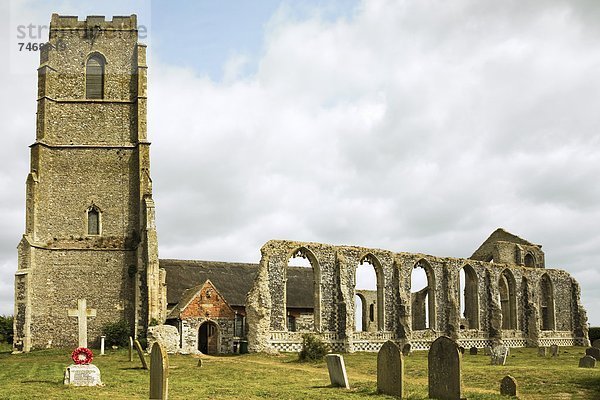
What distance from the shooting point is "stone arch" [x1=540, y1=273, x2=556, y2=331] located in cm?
4594

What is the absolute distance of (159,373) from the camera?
1278 centimetres

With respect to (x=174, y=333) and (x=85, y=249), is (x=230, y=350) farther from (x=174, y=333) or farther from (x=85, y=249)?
(x=85, y=249)

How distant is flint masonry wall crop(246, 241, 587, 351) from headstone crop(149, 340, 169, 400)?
1768cm

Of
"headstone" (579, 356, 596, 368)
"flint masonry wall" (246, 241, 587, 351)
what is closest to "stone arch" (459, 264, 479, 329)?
"flint masonry wall" (246, 241, 587, 351)

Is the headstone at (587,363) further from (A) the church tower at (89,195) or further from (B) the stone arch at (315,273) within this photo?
(A) the church tower at (89,195)

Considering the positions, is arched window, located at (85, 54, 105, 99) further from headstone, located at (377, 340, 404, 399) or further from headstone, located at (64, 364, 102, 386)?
headstone, located at (377, 340, 404, 399)

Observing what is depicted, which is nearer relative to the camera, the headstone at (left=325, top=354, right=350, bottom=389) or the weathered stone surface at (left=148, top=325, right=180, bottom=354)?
the headstone at (left=325, top=354, right=350, bottom=389)

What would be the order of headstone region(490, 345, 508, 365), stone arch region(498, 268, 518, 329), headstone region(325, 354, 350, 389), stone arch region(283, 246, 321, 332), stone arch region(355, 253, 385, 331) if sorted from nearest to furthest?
1. headstone region(325, 354, 350, 389)
2. headstone region(490, 345, 508, 365)
3. stone arch region(283, 246, 321, 332)
4. stone arch region(355, 253, 385, 331)
5. stone arch region(498, 268, 518, 329)

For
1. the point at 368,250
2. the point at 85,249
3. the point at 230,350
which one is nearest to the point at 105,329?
the point at 85,249

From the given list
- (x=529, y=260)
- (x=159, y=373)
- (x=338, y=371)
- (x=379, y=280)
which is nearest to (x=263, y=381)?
(x=338, y=371)

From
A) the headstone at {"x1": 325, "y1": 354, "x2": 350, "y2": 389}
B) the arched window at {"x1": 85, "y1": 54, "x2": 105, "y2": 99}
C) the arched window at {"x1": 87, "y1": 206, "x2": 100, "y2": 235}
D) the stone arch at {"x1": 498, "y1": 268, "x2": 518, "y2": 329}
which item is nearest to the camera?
the headstone at {"x1": 325, "y1": 354, "x2": 350, "y2": 389}

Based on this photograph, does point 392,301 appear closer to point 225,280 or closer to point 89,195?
point 225,280

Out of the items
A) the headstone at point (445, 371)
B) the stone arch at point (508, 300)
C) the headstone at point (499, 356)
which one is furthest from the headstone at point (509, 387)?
the stone arch at point (508, 300)

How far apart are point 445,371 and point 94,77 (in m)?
30.5
